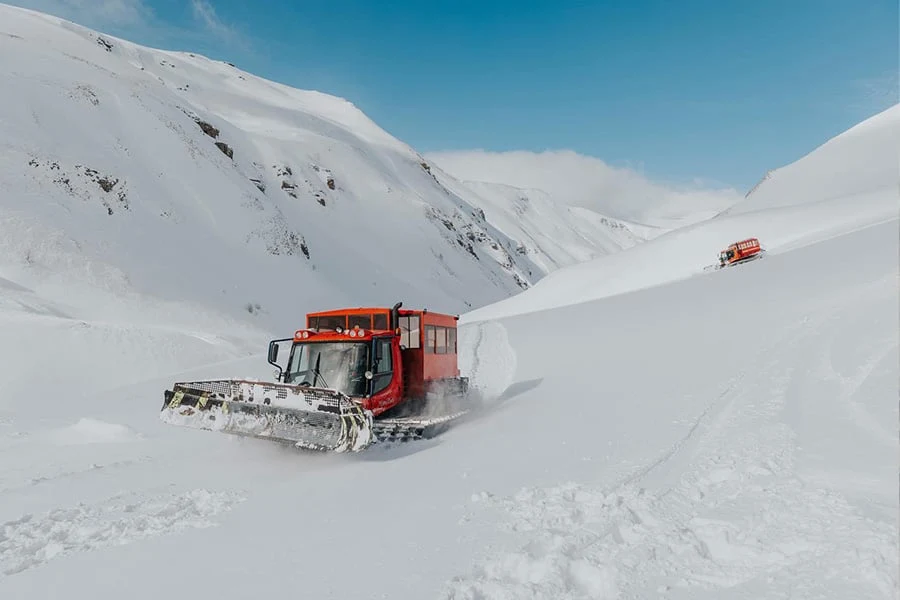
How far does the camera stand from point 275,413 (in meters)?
8.31

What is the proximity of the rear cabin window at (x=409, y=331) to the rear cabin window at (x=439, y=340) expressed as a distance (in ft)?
0.89

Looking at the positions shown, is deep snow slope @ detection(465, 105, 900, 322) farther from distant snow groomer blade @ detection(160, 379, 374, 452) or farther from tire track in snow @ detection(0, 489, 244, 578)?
tire track in snow @ detection(0, 489, 244, 578)

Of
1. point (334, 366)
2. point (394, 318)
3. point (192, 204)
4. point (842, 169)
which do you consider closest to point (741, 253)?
point (394, 318)

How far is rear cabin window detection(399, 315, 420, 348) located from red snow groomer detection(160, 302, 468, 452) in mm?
21

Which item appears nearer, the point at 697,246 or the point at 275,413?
the point at 275,413

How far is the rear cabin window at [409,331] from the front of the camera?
11.4 meters

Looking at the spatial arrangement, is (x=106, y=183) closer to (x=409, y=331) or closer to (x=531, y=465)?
(x=409, y=331)

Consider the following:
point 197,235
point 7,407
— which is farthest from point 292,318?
point 7,407

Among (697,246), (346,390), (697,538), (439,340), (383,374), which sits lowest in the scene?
(697,538)

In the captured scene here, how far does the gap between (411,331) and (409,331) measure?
0.06 m

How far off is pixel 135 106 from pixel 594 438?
48653mm

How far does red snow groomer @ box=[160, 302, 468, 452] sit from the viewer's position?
26.5 ft

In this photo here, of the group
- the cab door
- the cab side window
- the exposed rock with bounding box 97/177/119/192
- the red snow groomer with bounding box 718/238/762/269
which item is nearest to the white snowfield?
the cab door

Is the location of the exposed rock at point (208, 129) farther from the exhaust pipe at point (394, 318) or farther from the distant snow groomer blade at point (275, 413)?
the distant snow groomer blade at point (275, 413)
